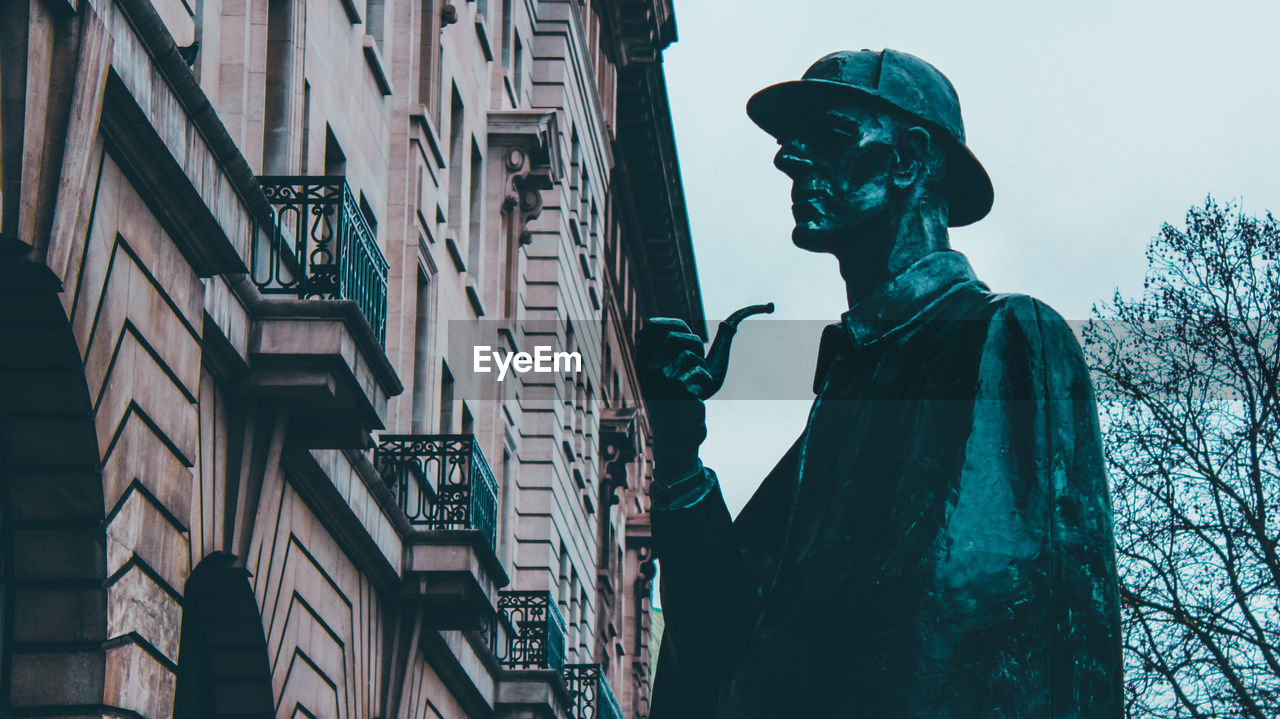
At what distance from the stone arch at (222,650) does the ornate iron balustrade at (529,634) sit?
15.2 m

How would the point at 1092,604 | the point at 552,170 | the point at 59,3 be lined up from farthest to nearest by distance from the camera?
the point at 552,170 < the point at 59,3 < the point at 1092,604

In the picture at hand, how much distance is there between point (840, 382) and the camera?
468cm

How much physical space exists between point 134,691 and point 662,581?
9316 mm

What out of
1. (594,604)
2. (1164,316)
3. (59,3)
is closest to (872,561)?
(59,3)

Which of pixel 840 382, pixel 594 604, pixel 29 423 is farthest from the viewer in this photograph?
pixel 594 604

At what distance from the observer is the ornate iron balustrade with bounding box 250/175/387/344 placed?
18484mm

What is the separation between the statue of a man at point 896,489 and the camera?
4121mm

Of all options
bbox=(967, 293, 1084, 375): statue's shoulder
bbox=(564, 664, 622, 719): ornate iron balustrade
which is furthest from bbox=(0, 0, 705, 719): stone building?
bbox=(967, 293, 1084, 375): statue's shoulder

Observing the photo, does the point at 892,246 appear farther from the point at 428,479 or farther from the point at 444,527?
the point at 428,479

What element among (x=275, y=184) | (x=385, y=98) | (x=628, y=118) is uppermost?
(x=628, y=118)

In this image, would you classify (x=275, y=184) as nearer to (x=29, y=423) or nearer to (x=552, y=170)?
(x=29, y=423)

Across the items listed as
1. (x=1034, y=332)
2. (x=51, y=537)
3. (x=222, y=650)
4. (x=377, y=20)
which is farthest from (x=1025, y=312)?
(x=377, y=20)

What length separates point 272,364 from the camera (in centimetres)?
1738

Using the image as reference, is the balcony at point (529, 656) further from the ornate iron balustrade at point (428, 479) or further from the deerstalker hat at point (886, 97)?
the deerstalker hat at point (886, 97)
